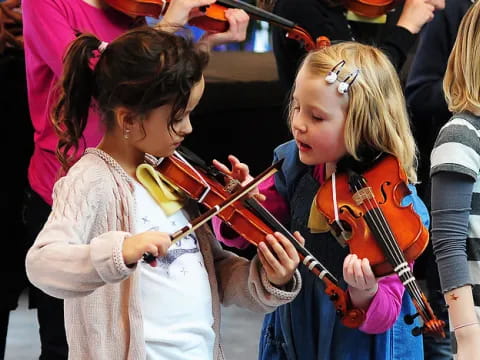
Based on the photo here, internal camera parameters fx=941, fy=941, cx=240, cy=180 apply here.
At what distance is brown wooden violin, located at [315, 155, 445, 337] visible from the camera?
145 cm

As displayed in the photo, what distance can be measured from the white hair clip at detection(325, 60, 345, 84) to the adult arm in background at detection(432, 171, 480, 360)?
270 mm

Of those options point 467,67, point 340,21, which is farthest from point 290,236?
point 340,21

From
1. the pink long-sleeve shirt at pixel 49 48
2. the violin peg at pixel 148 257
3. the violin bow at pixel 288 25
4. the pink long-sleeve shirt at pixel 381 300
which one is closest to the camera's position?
the violin peg at pixel 148 257

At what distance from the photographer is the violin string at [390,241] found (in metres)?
1.44

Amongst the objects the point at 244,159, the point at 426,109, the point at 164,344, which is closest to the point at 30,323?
the point at 244,159

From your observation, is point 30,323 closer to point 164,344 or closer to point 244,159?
point 244,159

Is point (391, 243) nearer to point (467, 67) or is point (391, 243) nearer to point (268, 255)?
point (268, 255)

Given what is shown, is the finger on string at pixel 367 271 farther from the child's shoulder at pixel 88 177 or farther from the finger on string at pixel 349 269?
the child's shoulder at pixel 88 177

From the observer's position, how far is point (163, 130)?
1.43m

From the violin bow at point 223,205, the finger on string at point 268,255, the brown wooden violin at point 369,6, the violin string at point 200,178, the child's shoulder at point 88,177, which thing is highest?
the violin bow at point 223,205

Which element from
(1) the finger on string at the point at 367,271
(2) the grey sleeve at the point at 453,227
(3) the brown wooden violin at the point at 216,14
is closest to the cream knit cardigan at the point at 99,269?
(1) the finger on string at the point at 367,271

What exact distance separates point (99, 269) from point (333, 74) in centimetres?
55

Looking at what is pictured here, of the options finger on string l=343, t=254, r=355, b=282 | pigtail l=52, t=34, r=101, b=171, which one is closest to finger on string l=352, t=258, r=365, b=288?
finger on string l=343, t=254, r=355, b=282

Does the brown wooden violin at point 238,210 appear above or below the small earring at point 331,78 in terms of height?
below
